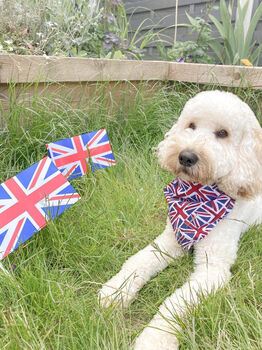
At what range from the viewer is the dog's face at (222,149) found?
154cm

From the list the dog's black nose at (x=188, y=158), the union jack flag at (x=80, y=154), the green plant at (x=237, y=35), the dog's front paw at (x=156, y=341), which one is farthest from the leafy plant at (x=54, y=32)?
the dog's front paw at (x=156, y=341)

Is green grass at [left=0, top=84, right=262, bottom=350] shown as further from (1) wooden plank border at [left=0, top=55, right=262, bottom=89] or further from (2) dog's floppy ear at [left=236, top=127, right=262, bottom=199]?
(2) dog's floppy ear at [left=236, top=127, right=262, bottom=199]

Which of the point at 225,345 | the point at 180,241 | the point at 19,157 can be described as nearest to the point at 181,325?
the point at 225,345

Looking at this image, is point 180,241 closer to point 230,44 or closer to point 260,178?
point 260,178

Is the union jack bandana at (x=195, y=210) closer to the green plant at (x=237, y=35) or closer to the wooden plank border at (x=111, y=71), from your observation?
the wooden plank border at (x=111, y=71)

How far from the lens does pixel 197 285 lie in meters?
1.50

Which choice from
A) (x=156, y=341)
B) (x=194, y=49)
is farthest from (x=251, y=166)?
(x=194, y=49)

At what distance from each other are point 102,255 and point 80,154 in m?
0.79

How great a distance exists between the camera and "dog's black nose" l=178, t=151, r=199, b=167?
153 cm

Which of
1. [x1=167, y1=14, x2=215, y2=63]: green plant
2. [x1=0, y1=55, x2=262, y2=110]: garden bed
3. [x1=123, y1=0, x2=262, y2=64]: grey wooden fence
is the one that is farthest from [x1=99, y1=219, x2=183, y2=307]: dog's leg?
[x1=123, y1=0, x2=262, y2=64]: grey wooden fence

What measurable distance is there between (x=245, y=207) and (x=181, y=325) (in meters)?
0.78

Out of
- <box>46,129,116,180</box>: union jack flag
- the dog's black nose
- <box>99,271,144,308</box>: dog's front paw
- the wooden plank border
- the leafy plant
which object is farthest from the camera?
the leafy plant

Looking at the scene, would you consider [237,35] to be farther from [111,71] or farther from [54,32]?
[54,32]

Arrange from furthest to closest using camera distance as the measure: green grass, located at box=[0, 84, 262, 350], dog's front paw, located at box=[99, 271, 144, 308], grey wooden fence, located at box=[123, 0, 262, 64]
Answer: grey wooden fence, located at box=[123, 0, 262, 64], dog's front paw, located at box=[99, 271, 144, 308], green grass, located at box=[0, 84, 262, 350]
